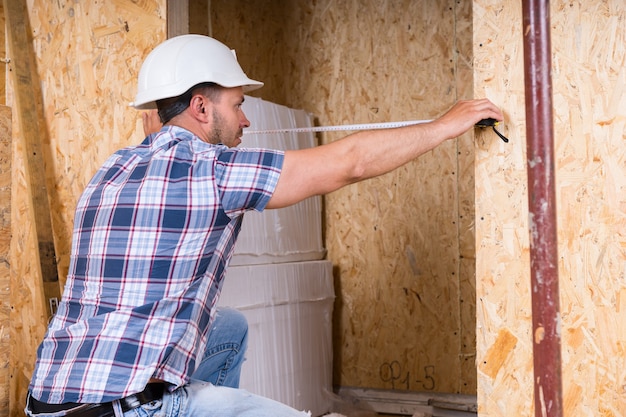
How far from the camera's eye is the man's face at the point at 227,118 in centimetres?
234

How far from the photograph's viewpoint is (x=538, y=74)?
101 inches

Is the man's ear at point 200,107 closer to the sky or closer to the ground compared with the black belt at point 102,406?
A: closer to the sky

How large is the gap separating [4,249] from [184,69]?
1.43m

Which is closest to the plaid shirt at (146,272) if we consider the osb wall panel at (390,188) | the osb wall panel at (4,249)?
the osb wall panel at (4,249)

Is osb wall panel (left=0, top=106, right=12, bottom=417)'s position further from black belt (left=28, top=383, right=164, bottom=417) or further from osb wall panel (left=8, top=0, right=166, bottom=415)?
black belt (left=28, top=383, right=164, bottom=417)

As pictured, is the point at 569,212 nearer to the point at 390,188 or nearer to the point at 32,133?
the point at 390,188

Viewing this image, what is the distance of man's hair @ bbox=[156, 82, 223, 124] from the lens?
2318 mm

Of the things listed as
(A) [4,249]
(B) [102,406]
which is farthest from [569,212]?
(A) [4,249]

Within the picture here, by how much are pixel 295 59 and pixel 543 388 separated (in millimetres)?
3150

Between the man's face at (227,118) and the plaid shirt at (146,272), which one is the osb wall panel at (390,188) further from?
the plaid shirt at (146,272)

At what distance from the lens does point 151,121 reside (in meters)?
3.03

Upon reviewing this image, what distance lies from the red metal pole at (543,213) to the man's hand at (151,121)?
1453 mm

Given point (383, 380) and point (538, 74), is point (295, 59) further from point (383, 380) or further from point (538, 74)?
point (538, 74)

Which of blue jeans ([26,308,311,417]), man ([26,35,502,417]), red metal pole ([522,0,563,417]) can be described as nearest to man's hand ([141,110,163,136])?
man ([26,35,502,417])
